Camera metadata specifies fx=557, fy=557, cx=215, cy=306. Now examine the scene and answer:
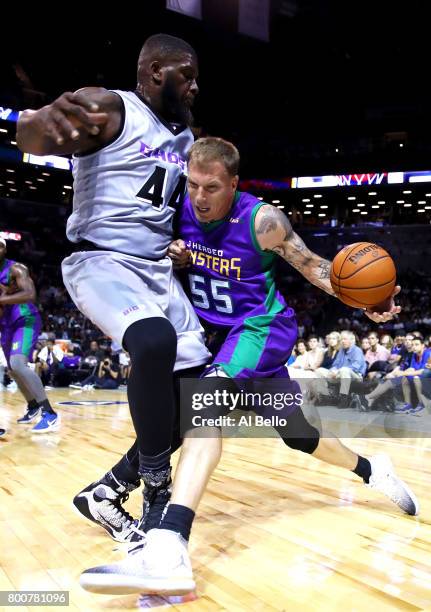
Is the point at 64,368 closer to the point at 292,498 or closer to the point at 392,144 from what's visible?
the point at 292,498

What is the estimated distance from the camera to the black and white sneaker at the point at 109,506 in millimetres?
2240

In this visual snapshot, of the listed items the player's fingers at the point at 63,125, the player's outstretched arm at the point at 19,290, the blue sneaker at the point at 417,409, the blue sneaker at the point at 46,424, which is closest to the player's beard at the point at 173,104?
the player's fingers at the point at 63,125

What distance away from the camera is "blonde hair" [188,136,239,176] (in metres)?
2.12

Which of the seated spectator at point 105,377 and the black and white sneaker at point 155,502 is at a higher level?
the black and white sneaker at point 155,502

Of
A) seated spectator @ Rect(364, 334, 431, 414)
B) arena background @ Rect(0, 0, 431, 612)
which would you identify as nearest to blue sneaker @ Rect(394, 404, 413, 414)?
seated spectator @ Rect(364, 334, 431, 414)

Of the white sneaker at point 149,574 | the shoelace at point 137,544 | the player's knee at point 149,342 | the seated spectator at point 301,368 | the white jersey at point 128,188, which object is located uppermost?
the white jersey at point 128,188

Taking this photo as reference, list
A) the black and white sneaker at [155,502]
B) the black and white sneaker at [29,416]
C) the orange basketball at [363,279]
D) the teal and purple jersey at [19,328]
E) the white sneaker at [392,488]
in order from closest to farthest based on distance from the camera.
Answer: the black and white sneaker at [155,502]
the orange basketball at [363,279]
the white sneaker at [392,488]
the teal and purple jersey at [19,328]
the black and white sneaker at [29,416]

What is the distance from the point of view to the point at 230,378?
2.09 meters

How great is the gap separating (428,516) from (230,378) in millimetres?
1379

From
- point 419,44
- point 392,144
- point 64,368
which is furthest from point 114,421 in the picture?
point 392,144

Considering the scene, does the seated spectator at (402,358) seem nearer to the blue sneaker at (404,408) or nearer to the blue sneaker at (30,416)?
the blue sneaker at (404,408)

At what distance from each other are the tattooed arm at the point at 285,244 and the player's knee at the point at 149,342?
700mm

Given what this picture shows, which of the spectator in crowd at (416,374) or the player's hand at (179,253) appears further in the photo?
the spectator in crowd at (416,374)

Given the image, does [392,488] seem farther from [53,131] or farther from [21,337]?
[21,337]
